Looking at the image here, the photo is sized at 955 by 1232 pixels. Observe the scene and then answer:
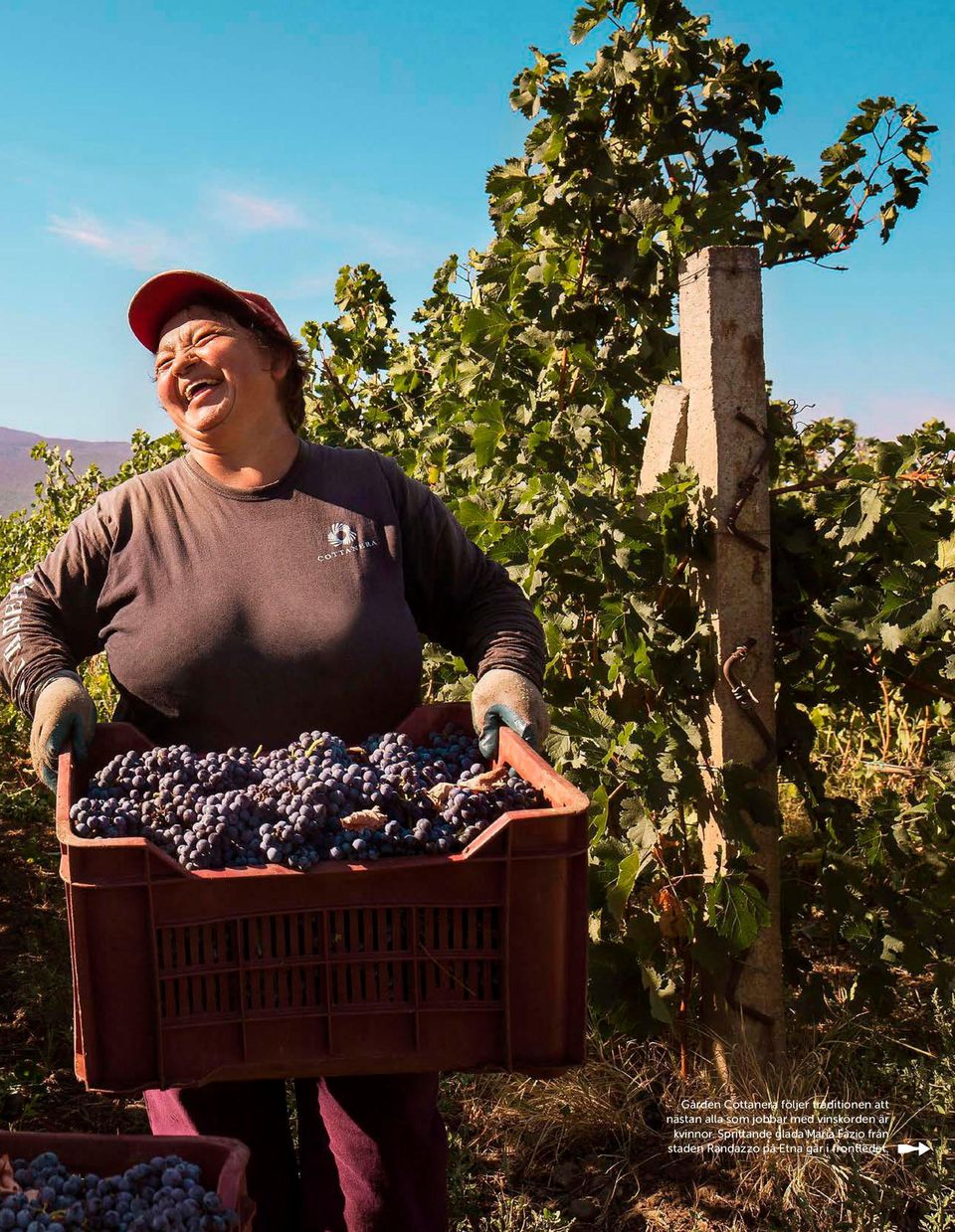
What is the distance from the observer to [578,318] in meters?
3.48

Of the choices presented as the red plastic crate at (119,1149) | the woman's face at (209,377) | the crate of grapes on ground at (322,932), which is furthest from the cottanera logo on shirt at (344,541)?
the red plastic crate at (119,1149)

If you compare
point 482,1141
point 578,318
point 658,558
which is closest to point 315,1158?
point 482,1141

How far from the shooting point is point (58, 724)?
6.86 feet

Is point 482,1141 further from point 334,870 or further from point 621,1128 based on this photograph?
point 334,870

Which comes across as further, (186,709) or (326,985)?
(186,709)

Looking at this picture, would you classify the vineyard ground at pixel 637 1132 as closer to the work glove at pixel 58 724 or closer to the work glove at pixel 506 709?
the work glove at pixel 506 709

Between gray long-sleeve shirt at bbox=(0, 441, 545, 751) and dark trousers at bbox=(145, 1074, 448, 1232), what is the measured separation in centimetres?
72

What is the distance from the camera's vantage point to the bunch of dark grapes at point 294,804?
1732 millimetres

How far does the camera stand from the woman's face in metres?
2.48

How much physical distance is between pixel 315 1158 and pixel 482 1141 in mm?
884

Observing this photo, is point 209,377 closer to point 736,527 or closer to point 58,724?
point 58,724

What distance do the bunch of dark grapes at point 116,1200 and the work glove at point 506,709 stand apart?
89 cm

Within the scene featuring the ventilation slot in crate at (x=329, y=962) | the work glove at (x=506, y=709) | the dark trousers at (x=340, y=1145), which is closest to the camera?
the ventilation slot in crate at (x=329, y=962)

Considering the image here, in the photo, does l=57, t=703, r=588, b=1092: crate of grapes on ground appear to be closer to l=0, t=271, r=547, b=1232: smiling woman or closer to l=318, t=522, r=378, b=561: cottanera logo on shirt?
l=0, t=271, r=547, b=1232: smiling woman
